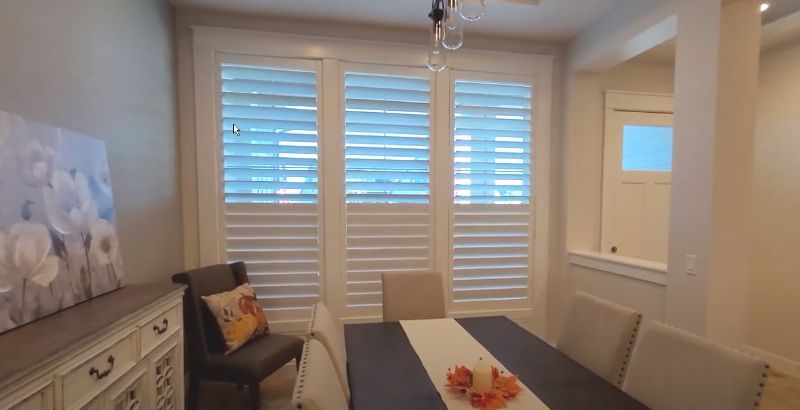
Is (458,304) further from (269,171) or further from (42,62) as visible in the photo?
(42,62)

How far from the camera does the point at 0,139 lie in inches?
45.4

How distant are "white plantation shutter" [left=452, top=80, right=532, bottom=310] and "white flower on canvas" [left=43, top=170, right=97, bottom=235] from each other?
229 centimetres

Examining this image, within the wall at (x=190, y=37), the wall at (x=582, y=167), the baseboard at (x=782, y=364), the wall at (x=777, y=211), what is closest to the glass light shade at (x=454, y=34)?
the wall at (x=190, y=37)

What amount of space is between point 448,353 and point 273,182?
181 cm

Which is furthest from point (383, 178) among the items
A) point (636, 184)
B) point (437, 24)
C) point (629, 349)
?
point (636, 184)

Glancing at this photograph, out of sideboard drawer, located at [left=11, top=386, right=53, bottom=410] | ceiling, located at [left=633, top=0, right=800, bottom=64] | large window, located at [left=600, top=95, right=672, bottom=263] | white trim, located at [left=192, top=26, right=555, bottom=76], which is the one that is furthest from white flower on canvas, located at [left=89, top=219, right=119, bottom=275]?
ceiling, located at [left=633, top=0, right=800, bottom=64]

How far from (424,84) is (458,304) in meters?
1.83

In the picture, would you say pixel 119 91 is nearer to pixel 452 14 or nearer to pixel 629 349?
pixel 452 14

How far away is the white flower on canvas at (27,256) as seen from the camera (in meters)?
1.13

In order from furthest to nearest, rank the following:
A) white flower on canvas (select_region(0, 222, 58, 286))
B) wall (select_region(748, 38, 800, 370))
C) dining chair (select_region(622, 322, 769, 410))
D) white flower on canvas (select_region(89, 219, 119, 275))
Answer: wall (select_region(748, 38, 800, 370)) → white flower on canvas (select_region(89, 219, 119, 275)) → white flower on canvas (select_region(0, 222, 58, 286)) → dining chair (select_region(622, 322, 769, 410))

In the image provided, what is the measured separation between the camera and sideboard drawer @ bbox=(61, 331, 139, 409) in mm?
1051

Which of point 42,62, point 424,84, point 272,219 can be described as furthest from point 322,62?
point 42,62

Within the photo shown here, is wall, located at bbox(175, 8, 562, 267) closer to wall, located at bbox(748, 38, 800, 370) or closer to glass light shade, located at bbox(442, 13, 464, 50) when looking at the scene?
glass light shade, located at bbox(442, 13, 464, 50)

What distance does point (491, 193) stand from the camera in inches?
119
